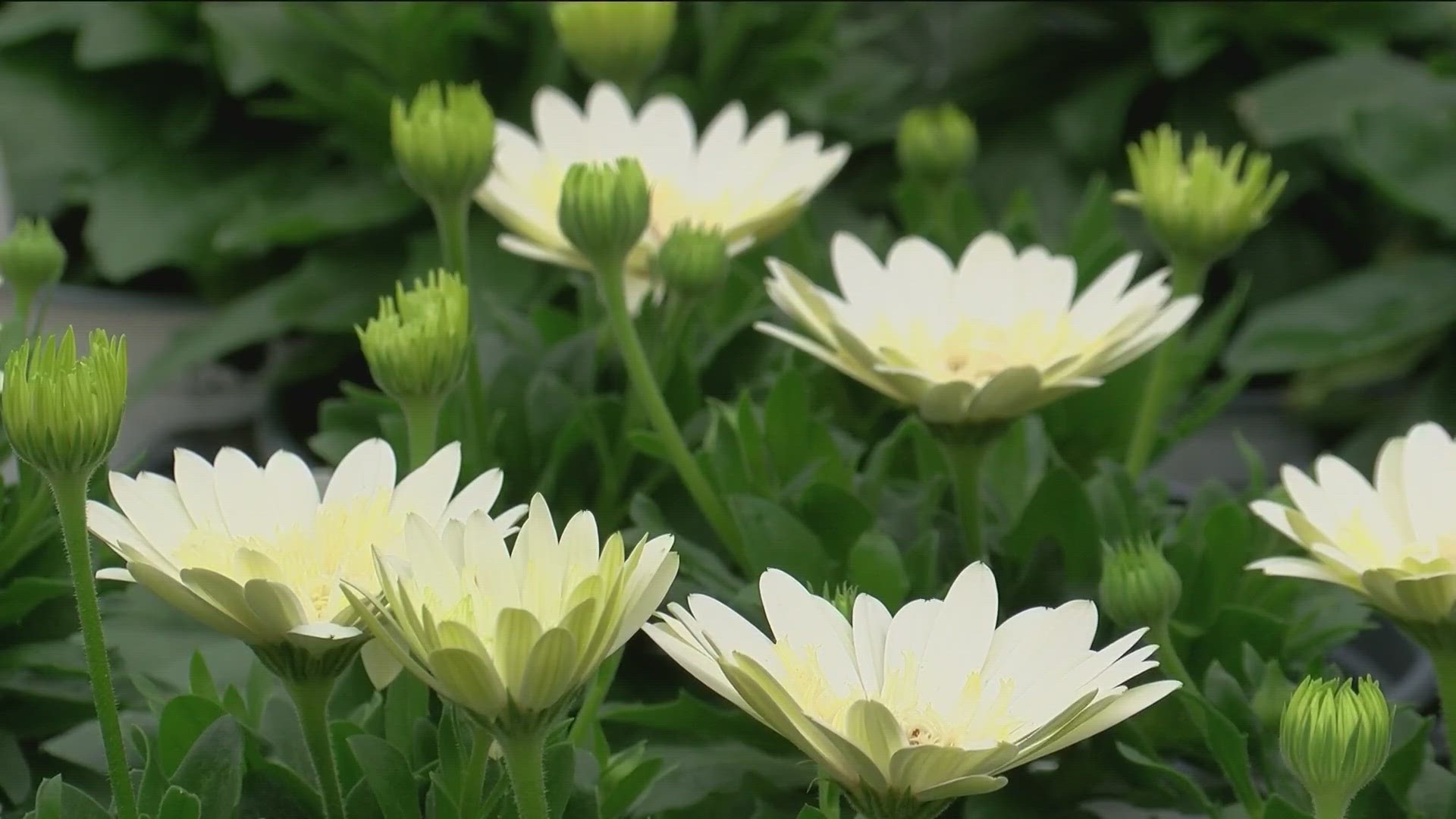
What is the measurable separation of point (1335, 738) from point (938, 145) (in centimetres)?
45

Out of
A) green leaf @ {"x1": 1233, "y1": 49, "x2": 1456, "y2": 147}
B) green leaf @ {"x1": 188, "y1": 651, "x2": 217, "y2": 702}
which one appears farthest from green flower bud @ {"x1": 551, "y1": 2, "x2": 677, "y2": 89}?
green leaf @ {"x1": 1233, "y1": 49, "x2": 1456, "y2": 147}

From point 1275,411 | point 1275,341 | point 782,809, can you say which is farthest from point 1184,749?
point 1275,411

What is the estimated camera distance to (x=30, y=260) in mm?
576

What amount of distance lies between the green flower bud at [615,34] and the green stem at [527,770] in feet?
1.32

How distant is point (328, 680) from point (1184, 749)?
293 mm

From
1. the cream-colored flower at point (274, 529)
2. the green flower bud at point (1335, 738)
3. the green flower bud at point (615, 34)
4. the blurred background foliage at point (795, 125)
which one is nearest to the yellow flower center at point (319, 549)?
the cream-colored flower at point (274, 529)

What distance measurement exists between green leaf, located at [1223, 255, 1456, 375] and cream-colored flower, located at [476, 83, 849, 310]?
478 millimetres

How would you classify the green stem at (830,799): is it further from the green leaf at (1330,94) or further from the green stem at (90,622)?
the green leaf at (1330,94)

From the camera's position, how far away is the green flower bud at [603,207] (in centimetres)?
53

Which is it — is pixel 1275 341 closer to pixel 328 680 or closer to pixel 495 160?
pixel 495 160

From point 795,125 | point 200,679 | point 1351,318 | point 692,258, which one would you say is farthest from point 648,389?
point 1351,318

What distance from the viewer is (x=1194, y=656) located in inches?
21.8

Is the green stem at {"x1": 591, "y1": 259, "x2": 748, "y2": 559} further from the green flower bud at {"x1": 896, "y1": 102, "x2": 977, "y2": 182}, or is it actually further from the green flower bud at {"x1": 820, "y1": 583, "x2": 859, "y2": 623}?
the green flower bud at {"x1": 896, "y1": 102, "x2": 977, "y2": 182}

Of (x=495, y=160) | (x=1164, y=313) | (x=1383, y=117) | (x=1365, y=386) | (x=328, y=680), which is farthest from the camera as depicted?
(x=1365, y=386)
